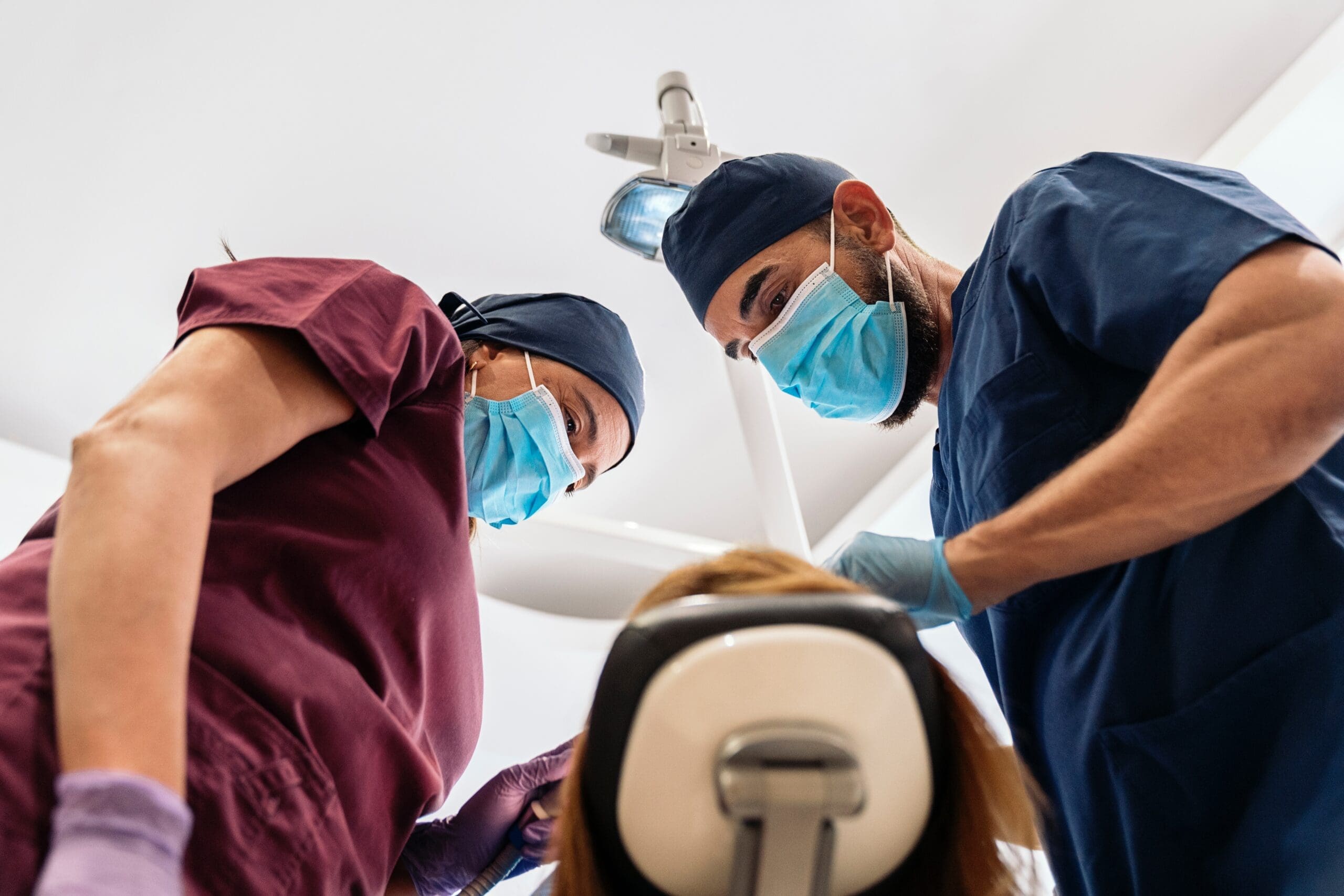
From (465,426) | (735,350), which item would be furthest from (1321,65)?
(465,426)

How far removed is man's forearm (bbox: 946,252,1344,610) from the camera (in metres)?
0.93

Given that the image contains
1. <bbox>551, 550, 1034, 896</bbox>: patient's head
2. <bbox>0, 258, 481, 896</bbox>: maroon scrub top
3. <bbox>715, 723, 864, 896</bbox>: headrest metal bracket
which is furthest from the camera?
<bbox>0, 258, 481, 896</bbox>: maroon scrub top

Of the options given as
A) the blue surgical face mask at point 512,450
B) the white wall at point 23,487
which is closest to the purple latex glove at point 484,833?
the blue surgical face mask at point 512,450

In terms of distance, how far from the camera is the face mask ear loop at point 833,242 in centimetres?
175

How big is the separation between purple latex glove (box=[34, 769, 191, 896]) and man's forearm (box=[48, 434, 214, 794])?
2 centimetres

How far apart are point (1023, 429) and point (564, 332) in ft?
2.87

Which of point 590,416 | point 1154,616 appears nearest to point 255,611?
point 590,416

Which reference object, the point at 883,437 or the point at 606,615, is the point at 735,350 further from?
the point at 606,615

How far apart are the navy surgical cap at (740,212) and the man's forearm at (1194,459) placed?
98 cm

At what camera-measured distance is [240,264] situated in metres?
1.10

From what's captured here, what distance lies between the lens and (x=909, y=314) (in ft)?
5.45

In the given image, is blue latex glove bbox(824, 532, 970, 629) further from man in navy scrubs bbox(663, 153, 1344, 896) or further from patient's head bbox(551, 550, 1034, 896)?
patient's head bbox(551, 550, 1034, 896)

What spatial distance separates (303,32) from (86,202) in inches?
28.3

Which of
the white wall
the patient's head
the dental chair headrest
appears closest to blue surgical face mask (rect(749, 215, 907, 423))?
the patient's head
